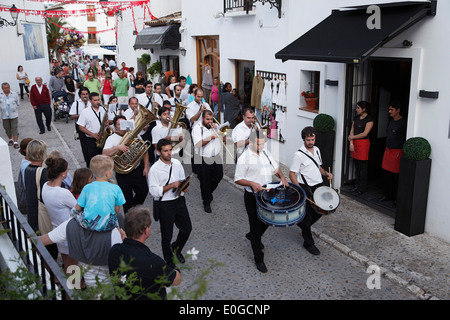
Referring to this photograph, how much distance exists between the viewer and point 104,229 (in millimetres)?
4527

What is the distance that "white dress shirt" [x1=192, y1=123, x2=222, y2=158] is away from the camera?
788 centimetres

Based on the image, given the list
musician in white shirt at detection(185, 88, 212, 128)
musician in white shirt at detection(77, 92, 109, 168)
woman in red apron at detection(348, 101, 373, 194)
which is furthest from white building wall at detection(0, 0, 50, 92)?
woman in red apron at detection(348, 101, 373, 194)

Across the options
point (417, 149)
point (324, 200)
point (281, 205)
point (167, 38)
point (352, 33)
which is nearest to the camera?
point (281, 205)

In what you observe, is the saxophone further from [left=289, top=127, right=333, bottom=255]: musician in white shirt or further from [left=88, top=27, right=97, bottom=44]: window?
[left=88, top=27, right=97, bottom=44]: window

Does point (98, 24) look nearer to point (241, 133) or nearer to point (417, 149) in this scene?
point (241, 133)

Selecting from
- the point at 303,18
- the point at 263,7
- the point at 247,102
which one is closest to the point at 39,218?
the point at 303,18

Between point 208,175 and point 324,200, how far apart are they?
8.48ft

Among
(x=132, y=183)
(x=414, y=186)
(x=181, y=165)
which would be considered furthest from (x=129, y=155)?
(x=414, y=186)

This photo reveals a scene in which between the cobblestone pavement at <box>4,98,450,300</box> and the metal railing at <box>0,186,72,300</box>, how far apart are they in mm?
1519

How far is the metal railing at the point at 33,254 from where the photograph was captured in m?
3.26

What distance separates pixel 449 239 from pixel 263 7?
6937 millimetres

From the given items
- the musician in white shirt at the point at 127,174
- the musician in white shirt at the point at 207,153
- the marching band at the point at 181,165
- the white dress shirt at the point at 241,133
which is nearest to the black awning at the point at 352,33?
the marching band at the point at 181,165

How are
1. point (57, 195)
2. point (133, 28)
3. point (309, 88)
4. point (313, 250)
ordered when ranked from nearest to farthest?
point (57, 195)
point (313, 250)
point (309, 88)
point (133, 28)

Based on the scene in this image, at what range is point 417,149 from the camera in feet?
21.6
